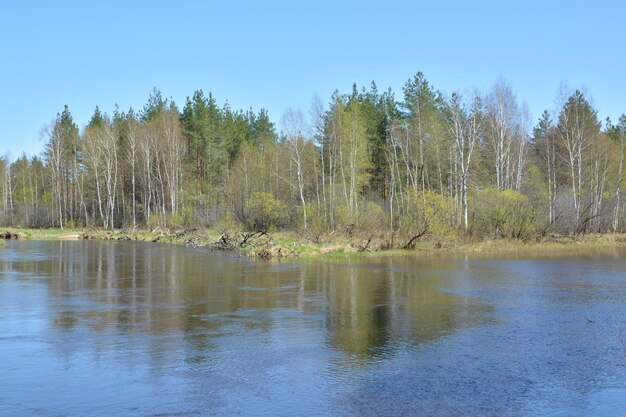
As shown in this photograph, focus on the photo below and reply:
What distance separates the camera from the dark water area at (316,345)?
32.4 feet

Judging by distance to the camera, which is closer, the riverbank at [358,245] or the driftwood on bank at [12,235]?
the riverbank at [358,245]

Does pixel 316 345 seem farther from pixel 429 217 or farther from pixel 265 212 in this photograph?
pixel 265 212

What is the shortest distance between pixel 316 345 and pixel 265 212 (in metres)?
38.7

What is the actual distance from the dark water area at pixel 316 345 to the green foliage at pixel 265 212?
2540 cm

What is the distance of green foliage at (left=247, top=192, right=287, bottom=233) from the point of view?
5206 centimetres

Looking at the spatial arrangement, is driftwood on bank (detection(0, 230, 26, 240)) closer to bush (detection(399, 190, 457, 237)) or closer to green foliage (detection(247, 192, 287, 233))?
green foliage (detection(247, 192, 287, 233))

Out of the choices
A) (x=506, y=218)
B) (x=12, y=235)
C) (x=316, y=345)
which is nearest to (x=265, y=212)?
(x=506, y=218)

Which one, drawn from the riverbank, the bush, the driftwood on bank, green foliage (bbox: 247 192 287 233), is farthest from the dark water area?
the driftwood on bank

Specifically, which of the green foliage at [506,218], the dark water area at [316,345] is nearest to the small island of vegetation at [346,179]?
the green foliage at [506,218]

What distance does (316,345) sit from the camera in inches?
540

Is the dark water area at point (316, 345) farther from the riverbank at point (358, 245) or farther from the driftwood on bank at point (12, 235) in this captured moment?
the driftwood on bank at point (12, 235)

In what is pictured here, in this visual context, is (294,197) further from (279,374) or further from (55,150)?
(279,374)

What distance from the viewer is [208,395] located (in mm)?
10180

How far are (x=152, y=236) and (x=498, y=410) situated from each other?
52939 mm
